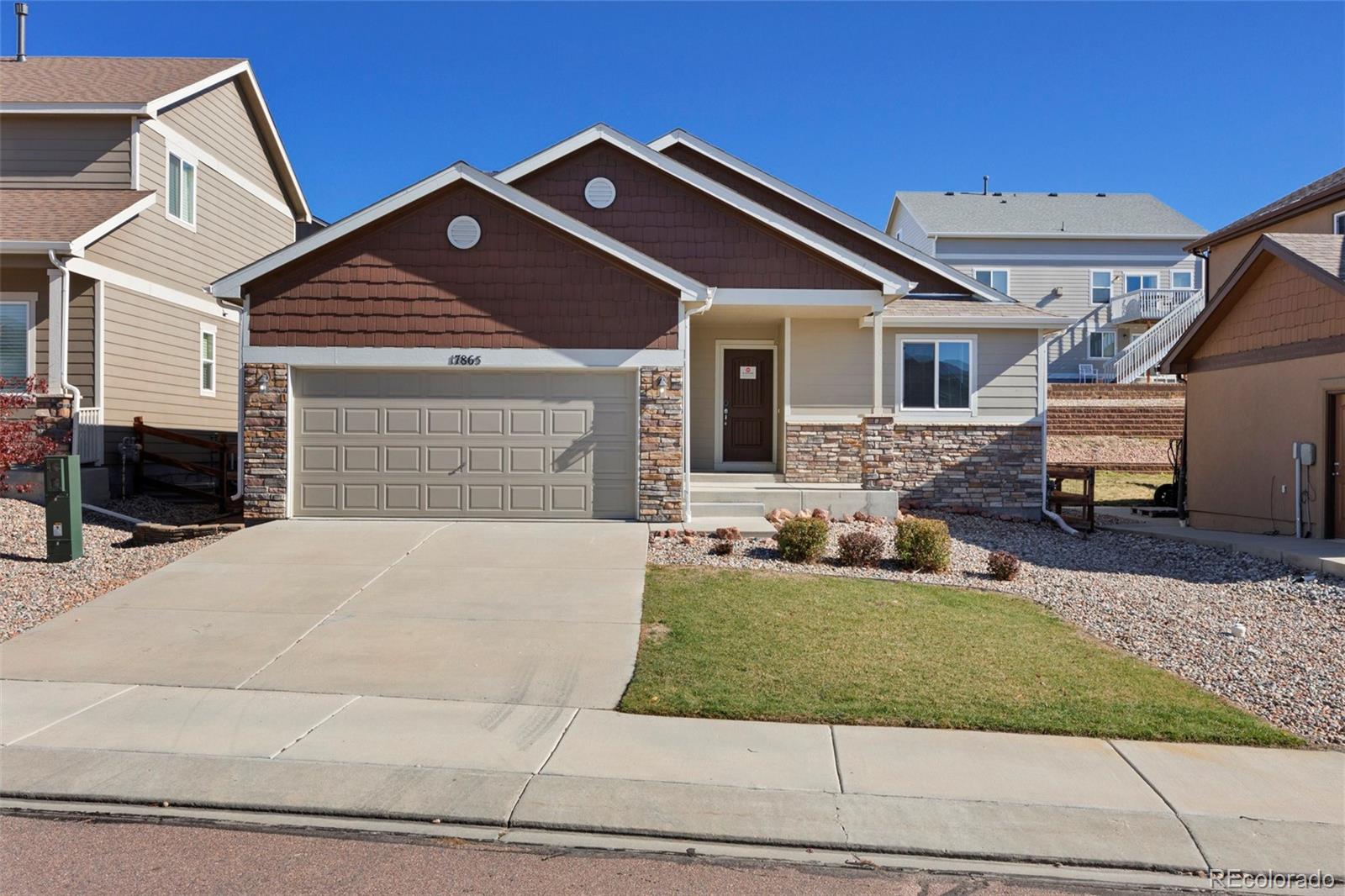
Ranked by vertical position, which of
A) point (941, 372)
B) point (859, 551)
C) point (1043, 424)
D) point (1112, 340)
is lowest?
point (859, 551)

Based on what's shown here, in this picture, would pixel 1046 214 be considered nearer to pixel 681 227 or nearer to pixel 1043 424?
pixel 1043 424

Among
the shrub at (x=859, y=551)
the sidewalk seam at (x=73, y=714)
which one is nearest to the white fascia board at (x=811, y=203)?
the shrub at (x=859, y=551)

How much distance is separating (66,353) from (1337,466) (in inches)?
767

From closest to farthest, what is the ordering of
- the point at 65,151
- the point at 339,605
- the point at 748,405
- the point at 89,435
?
the point at 339,605 → the point at 89,435 → the point at 65,151 → the point at 748,405

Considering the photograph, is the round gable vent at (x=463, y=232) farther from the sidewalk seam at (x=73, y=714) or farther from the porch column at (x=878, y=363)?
the sidewalk seam at (x=73, y=714)

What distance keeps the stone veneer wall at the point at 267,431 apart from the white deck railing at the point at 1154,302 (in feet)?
94.5

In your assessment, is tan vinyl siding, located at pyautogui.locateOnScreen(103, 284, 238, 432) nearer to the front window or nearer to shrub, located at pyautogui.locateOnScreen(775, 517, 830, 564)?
shrub, located at pyautogui.locateOnScreen(775, 517, 830, 564)

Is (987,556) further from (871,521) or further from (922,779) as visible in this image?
(922,779)

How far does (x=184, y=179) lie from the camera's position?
A: 63.4ft

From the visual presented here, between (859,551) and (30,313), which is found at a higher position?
(30,313)

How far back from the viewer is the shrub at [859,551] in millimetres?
11547

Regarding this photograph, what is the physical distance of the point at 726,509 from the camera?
→ 14.6 m

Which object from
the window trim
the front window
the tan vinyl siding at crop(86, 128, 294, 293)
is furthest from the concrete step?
the front window

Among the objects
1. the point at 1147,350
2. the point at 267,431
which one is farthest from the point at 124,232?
the point at 1147,350
